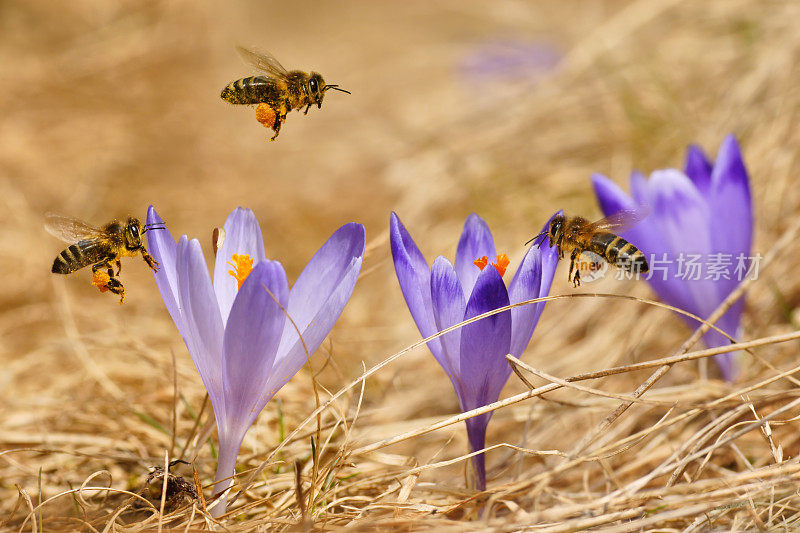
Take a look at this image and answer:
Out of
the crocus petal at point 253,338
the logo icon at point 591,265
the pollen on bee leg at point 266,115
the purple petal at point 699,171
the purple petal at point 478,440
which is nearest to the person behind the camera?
the crocus petal at point 253,338

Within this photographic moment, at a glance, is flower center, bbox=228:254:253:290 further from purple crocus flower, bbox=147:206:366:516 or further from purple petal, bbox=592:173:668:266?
purple petal, bbox=592:173:668:266

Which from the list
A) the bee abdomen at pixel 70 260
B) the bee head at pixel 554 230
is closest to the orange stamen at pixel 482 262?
the bee head at pixel 554 230

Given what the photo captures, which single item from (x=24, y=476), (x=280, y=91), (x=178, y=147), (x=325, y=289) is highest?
(x=178, y=147)

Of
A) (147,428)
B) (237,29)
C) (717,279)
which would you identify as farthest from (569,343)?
(237,29)

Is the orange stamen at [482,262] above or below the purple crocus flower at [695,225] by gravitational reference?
below

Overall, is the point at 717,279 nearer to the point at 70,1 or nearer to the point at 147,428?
the point at 147,428

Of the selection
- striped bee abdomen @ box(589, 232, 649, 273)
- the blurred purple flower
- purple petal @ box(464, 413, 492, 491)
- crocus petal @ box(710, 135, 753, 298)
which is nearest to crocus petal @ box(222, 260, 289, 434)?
purple petal @ box(464, 413, 492, 491)

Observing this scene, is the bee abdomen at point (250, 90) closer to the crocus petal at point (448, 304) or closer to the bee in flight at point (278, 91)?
the bee in flight at point (278, 91)
